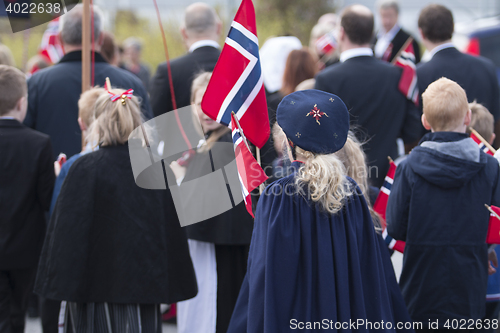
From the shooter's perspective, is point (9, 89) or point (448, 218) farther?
point (9, 89)

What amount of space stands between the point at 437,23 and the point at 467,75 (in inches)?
19.6

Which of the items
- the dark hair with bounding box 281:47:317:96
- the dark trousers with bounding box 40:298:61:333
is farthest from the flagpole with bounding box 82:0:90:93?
the dark hair with bounding box 281:47:317:96

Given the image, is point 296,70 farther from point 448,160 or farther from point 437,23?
point 448,160

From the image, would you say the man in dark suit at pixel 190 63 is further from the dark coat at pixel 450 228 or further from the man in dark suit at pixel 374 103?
the dark coat at pixel 450 228

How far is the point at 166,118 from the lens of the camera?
13.3 feet

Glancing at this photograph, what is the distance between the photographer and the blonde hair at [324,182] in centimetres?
230

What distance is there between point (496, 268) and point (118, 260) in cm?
216

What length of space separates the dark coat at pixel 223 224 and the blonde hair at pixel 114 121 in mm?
616

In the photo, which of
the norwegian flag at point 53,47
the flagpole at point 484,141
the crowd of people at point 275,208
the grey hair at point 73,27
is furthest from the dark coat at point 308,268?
the norwegian flag at point 53,47

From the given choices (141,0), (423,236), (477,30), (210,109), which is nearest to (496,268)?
(423,236)

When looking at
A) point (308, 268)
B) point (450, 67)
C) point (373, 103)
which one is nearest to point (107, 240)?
point (308, 268)

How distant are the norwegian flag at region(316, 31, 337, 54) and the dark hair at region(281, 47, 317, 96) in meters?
1.83

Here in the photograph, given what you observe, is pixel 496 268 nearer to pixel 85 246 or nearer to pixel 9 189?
pixel 85 246

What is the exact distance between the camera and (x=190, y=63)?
4391 millimetres
